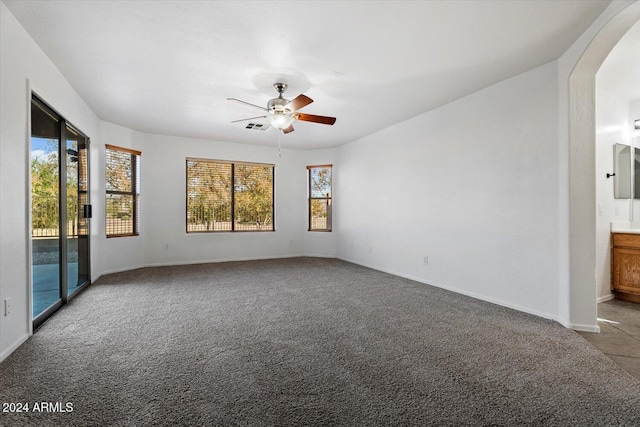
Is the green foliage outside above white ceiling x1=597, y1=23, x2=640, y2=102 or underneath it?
underneath

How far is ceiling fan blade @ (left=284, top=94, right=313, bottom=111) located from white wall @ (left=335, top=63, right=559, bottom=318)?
2.25 meters

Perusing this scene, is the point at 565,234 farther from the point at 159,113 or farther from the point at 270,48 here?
the point at 159,113

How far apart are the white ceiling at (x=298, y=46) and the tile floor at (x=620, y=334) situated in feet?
8.90

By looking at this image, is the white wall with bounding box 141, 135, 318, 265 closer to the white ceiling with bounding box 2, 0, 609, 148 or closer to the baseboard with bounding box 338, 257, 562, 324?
the white ceiling with bounding box 2, 0, 609, 148

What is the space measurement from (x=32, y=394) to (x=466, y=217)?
451 cm

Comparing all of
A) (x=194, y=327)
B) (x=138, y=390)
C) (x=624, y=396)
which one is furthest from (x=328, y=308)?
(x=624, y=396)

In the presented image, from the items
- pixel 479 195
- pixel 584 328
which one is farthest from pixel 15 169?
pixel 584 328

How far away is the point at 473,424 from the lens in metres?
1.69

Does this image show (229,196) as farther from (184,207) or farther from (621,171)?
(621,171)

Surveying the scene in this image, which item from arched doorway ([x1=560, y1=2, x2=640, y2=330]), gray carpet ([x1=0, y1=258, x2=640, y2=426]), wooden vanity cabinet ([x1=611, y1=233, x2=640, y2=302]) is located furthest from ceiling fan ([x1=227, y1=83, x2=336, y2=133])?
wooden vanity cabinet ([x1=611, y1=233, x2=640, y2=302])

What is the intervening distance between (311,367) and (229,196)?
549 cm

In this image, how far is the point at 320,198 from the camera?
777cm

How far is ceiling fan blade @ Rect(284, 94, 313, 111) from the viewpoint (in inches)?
136

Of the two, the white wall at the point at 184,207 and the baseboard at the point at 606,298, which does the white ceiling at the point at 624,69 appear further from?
the white wall at the point at 184,207
